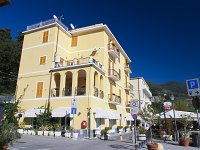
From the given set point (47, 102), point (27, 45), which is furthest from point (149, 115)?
point (27, 45)

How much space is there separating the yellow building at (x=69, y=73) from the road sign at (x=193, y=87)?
1349 cm

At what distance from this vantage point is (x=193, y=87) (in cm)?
1130

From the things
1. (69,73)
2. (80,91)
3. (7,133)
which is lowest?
(7,133)

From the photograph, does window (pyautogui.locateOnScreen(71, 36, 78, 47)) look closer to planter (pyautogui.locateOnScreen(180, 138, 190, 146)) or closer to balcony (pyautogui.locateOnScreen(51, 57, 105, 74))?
balcony (pyautogui.locateOnScreen(51, 57, 105, 74))

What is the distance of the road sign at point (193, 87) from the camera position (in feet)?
35.9

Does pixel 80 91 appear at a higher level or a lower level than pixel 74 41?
lower

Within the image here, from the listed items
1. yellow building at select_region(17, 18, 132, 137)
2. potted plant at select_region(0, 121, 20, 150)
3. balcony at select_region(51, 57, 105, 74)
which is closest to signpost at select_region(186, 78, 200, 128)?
potted plant at select_region(0, 121, 20, 150)

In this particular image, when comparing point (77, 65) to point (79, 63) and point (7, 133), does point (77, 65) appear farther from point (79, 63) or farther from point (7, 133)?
point (7, 133)

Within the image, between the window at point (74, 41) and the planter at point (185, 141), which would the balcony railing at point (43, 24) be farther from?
the planter at point (185, 141)

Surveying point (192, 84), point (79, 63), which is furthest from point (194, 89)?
point (79, 63)

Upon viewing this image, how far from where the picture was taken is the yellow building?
80.1 feet

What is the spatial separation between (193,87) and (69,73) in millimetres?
18245

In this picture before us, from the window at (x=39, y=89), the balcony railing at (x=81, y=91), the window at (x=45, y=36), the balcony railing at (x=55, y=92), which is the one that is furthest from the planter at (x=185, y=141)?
the window at (x=45, y=36)

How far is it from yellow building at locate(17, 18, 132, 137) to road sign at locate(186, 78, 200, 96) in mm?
13488
